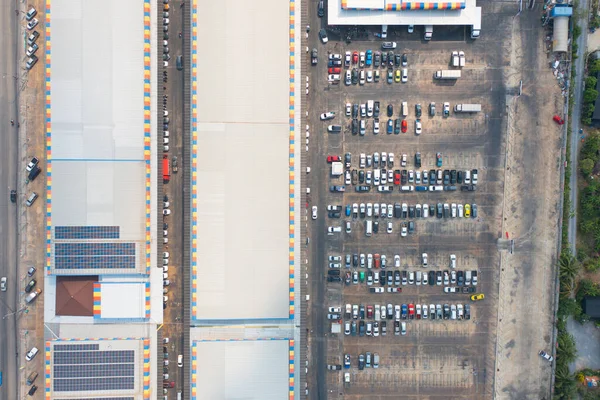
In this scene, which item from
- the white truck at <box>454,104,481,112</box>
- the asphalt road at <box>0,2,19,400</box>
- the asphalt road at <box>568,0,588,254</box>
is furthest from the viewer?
the asphalt road at <box>568,0,588,254</box>

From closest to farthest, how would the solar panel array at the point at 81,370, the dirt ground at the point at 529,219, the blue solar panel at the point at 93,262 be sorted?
the blue solar panel at the point at 93,262 → the solar panel array at the point at 81,370 → the dirt ground at the point at 529,219

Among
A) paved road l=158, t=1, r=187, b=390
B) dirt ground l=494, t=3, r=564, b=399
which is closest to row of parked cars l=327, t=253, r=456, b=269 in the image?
dirt ground l=494, t=3, r=564, b=399

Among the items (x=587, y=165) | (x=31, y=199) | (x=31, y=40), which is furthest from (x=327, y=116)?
(x=31, y=199)

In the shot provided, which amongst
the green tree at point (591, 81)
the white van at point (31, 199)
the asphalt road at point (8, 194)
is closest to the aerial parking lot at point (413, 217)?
the green tree at point (591, 81)

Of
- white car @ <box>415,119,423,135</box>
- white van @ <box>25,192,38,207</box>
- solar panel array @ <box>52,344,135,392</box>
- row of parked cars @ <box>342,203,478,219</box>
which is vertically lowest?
solar panel array @ <box>52,344,135,392</box>

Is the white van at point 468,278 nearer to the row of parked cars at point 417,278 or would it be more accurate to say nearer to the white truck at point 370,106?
the row of parked cars at point 417,278

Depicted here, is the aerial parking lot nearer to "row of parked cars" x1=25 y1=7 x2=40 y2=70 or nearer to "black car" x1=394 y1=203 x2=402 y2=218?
"black car" x1=394 y1=203 x2=402 y2=218
